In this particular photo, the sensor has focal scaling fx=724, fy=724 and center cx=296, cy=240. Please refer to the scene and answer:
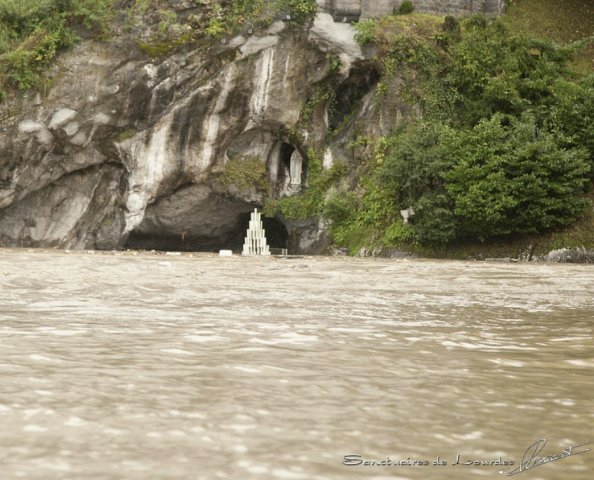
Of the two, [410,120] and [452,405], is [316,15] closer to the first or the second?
[410,120]

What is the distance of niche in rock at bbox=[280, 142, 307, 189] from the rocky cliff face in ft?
0.14

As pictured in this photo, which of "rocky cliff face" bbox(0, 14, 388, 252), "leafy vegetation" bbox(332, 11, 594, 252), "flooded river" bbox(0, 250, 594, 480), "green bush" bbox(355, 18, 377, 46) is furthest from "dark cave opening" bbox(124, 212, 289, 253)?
"flooded river" bbox(0, 250, 594, 480)

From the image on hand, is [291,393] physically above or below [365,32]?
below

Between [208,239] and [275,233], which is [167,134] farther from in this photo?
[275,233]

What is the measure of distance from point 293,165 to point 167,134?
198 inches

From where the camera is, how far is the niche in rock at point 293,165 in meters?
28.0

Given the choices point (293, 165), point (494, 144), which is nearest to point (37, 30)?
point (293, 165)

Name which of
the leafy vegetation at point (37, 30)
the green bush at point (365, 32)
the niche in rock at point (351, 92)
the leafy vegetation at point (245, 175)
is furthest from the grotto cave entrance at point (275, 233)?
the leafy vegetation at point (37, 30)

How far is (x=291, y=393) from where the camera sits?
2.89 m

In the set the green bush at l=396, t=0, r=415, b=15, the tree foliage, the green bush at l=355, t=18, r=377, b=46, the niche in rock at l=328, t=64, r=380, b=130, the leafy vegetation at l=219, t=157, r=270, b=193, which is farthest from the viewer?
the green bush at l=396, t=0, r=415, b=15

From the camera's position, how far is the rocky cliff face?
2612 cm

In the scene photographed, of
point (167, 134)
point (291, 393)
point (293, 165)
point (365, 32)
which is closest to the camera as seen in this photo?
point (291, 393)

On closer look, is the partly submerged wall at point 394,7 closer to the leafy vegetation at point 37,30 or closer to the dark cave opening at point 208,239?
the leafy vegetation at point 37,30

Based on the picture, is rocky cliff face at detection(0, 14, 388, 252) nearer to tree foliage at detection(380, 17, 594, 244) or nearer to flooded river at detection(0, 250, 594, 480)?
tree foliage at detection(380, 17, 594, 244)
